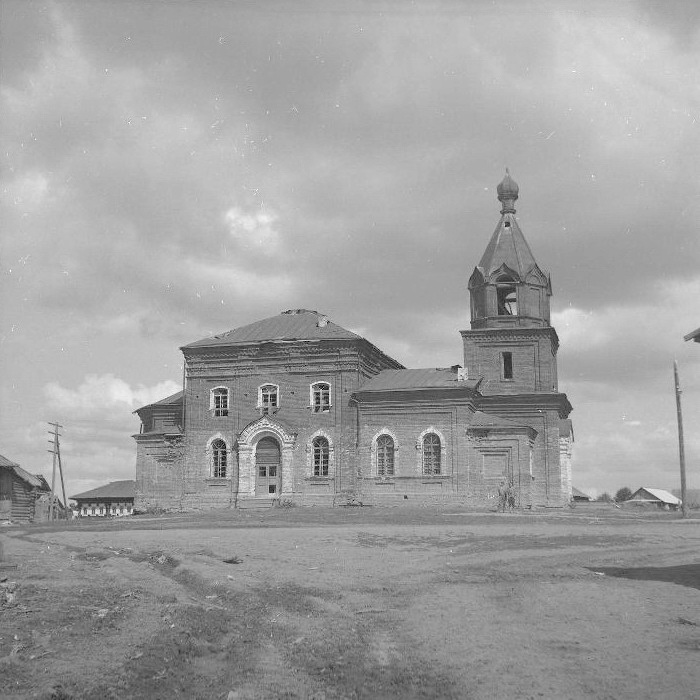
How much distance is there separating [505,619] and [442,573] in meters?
5.06

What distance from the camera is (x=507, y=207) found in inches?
2104

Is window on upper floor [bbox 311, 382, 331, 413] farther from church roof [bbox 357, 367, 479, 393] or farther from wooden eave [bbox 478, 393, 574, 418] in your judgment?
wooden eave [bbox 478, 393, 574, 418]

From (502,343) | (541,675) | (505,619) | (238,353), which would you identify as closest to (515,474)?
(502,343)

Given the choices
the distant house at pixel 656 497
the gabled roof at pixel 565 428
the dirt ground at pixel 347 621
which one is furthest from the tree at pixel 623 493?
the dirt ground at pixel 347 621

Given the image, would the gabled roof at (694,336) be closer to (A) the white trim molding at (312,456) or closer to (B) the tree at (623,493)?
(A) the white trim molding at (312,456)

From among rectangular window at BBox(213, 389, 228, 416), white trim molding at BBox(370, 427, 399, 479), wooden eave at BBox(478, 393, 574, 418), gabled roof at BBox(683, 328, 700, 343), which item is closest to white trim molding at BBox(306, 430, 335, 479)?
white trim molding at BBox(370, 427, 399, 479)

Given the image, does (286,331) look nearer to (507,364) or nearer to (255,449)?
(255,449)

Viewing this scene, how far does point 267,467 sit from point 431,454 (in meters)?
8.89

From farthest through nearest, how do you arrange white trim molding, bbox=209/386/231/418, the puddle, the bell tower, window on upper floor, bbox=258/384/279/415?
1. the bell tower
2. white trim molding, bbox=209/386/231/418
3. window on upper floor, bbox=258/384/279/415
4. the puddle

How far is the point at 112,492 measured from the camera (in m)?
70.1

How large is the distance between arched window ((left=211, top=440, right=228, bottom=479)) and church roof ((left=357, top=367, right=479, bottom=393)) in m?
8.29

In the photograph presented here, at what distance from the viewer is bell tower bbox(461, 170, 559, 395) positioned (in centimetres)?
4978

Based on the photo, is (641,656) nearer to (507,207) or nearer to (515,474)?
(515,474)

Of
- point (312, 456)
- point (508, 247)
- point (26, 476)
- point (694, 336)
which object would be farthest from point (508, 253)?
point (694, 336)
